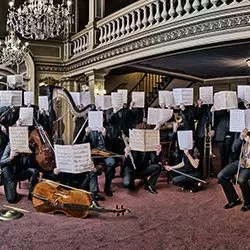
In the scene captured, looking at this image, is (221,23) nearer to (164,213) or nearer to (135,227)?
(164,213)

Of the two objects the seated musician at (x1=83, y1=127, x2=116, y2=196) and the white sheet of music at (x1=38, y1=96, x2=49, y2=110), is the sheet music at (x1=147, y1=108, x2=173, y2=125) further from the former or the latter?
the white sheet of music at (x1=38, y1=96, x2=49, y2=110)

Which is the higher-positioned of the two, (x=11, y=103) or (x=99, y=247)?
(x=11, y=103)

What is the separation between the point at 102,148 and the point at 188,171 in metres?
1.32

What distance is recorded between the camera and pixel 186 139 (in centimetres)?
579

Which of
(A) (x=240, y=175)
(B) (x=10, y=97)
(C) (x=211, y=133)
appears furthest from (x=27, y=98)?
(A) (x=240, y=175)

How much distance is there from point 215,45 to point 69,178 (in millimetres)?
3041

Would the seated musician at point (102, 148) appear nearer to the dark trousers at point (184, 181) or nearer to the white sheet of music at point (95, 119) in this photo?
the white sheet of music at point (95, 119)

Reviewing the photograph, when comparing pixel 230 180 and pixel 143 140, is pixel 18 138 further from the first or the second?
pixel 230 180

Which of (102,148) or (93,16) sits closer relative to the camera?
(102,148)

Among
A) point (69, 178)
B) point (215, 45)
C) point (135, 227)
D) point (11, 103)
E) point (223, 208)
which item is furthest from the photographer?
point (215, 45)

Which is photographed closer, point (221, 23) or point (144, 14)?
point (221, 23)

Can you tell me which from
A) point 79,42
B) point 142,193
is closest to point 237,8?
point 142,193

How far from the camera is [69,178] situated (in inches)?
210

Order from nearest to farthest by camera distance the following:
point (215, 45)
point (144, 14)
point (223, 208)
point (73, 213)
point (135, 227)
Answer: point (135, 227)
point (73, 213)
point (223, 208)
point (215, 45)
point (144, 14)
